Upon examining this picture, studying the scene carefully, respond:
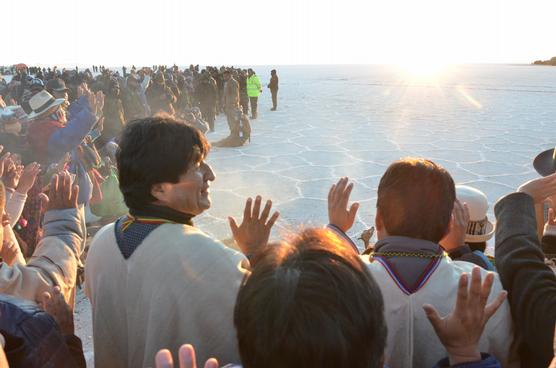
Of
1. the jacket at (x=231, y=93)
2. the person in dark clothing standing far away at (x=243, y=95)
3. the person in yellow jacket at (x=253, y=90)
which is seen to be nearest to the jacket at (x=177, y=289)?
the jacket at (x=231, y=93)

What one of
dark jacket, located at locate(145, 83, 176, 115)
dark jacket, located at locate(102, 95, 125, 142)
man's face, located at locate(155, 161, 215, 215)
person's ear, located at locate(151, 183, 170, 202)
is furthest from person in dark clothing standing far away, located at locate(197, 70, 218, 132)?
person's ear, located at locate(151, 183, 170, 202)

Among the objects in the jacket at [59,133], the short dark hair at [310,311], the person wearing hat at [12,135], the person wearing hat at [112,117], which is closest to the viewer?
the short dark hair at [310,311]

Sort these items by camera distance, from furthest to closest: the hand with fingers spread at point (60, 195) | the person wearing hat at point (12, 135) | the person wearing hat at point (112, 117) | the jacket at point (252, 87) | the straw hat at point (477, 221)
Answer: the jacket at point (252, 87)
the person wearing hat at point (112, 117)
the person wearing hat at point (12, 135)
the straw hat at point (477, 221)
the hand with fingers spread at point (60, 195)

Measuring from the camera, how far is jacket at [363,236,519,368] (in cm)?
127

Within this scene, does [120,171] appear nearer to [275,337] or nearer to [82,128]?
[275,337]

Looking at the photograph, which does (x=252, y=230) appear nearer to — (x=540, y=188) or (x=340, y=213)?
(x=340, y=213)

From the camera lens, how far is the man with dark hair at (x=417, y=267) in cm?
127

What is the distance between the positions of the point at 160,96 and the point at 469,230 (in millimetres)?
8557

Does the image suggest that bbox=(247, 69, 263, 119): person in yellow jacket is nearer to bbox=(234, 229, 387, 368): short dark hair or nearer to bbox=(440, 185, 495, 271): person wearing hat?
bbox=(440, 185, 495, 271): person wearing hat

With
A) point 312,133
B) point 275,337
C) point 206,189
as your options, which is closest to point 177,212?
point 206,189

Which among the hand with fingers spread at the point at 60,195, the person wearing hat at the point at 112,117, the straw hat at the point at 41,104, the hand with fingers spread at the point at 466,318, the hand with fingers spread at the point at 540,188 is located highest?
the straw hat at the point at 41,104

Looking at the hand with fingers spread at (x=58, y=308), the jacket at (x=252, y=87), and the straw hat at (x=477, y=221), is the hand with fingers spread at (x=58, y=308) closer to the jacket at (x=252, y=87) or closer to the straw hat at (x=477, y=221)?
the straw hat at (x=477, y=221)

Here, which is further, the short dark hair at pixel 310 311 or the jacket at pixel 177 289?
the jacket at pixel 177 289

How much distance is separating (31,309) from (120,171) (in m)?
0.51
